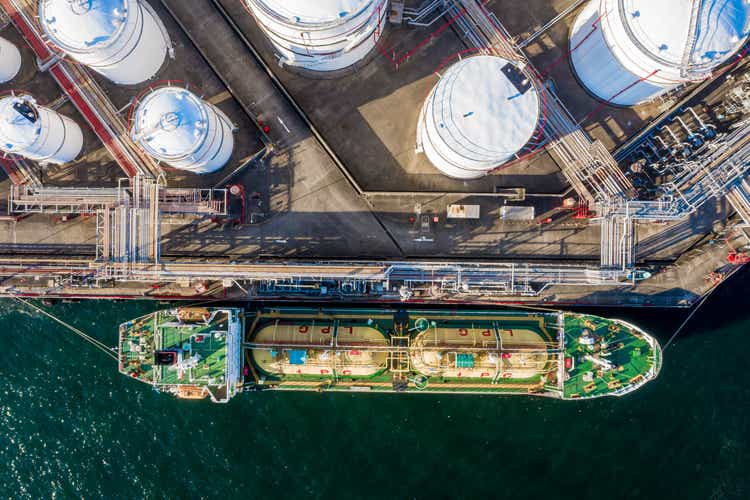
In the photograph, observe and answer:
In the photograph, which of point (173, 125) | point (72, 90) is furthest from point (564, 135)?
point (72, 90)

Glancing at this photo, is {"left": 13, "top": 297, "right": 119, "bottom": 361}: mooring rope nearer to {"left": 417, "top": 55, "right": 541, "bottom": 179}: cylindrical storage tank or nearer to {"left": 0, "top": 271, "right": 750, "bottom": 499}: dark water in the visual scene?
{"left": 0, "top": 271, "right": 750, "bottom": 499}: dark water

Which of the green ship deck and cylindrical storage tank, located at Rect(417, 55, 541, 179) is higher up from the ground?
cylindrical storage tank, located at Rect(417, 55, 541, 179)

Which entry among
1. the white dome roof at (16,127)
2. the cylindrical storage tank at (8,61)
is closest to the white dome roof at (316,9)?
the white dome roof at (16,127)

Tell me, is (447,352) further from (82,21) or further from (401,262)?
(82,21)

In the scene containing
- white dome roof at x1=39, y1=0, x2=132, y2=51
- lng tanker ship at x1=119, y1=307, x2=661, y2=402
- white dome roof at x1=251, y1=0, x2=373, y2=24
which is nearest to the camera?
white dome roof at x1=251, y1=0, x2=373, y2=24

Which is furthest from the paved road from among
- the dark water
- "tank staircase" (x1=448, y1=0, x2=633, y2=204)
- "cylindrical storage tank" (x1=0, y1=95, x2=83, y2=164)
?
the dark water

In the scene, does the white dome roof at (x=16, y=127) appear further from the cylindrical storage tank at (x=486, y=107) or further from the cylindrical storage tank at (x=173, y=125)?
the cylindrical storage tank at (x=486, y=107)

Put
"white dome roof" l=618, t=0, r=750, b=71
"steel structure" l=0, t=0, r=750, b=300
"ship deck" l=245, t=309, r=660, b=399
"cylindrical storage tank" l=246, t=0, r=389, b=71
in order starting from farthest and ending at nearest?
1. "ship deck" l=245, t=309, r=660, b=399
2. "steel structure" l=0, t=0, r=750, b=300
3. "white dome roof" l=618, t=0, r=750, b=71
4. "cylindrical storage tank" l=246, t=0, r=389, b=71
